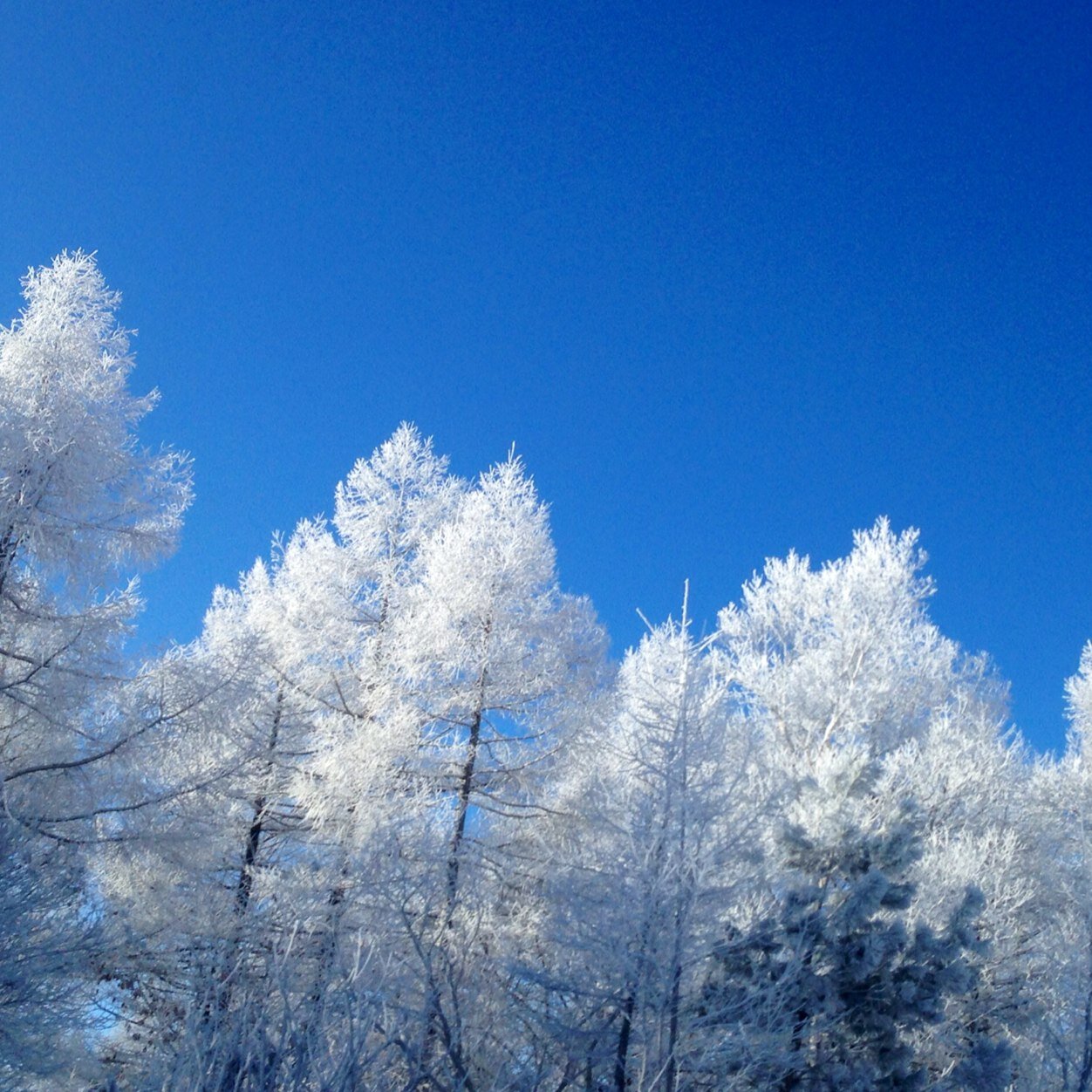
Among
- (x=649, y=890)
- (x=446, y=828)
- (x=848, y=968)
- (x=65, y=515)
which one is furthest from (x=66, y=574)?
(x=848, y=968)

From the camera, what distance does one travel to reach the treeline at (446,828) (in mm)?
7465

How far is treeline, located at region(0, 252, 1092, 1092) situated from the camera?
7465mm

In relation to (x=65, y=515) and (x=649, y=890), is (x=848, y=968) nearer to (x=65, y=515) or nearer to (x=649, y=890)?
(x=649, y=890)

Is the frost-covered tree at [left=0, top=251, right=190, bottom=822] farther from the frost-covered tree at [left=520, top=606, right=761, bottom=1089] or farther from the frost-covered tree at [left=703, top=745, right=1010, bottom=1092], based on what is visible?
the frost-covered tree at [left=703, top=745, right=1010, bottom=1092]

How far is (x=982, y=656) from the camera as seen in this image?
18.3 meters

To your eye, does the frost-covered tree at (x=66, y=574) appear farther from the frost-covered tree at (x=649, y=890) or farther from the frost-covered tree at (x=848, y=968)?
the frost-covered tree at (x=848, y=968)

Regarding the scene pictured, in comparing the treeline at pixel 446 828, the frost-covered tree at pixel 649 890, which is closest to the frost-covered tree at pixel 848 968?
the treeline at pixel 446 828

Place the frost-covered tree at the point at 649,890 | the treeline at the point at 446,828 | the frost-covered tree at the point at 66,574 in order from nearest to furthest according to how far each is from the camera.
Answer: the frost-covered tree at the point at 649,890 < the treeline at the point at 446,828 < the frost-covered tree at the point at 66,574

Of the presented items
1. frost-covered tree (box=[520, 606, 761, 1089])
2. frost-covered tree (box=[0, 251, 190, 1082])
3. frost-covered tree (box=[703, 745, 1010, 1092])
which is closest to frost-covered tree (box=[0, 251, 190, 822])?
frost-covered tree (box=[0, 251, 190, 1082])

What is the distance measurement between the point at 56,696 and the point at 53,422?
2.54m

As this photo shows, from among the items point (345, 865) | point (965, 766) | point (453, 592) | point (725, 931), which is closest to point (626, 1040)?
point (725, 931)

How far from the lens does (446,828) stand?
401 inches

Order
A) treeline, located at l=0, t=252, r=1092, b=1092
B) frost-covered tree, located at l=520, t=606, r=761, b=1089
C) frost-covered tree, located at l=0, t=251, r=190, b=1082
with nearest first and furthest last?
frost-covered tree, located at l=520, t=606, r=761, b=1089
treeline, located at l=0, t=252, r=1092, b=1092
frost-covered tree, located at l=0, t=251, r=190, b=1082

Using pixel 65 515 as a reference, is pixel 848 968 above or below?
below
